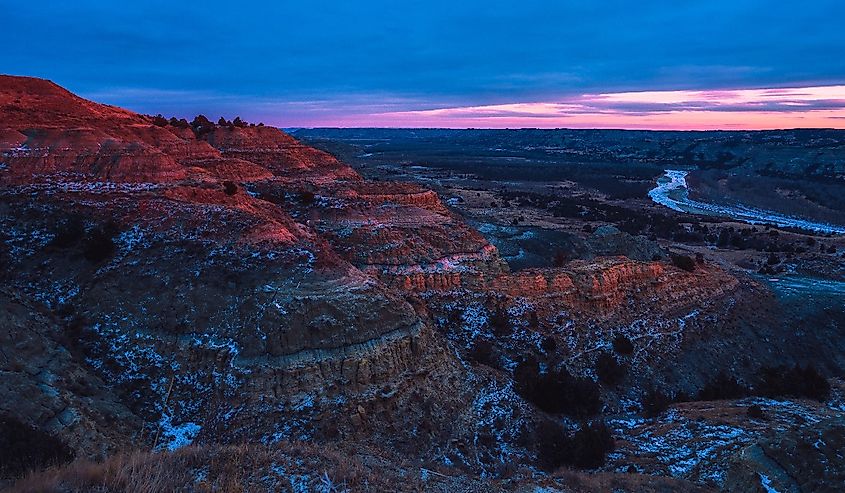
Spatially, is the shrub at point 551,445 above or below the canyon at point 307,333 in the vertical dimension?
below

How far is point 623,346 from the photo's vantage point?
25.3 metres

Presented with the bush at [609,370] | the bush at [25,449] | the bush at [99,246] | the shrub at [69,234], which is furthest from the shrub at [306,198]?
the bush at [25,449]

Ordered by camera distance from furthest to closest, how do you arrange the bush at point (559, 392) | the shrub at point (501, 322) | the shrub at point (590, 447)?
the shrub at point (501, 322)
the bush at point (559, 392)
the shrub at point (590, 447)

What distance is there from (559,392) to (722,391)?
784 cm

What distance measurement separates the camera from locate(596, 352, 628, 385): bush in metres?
23.3

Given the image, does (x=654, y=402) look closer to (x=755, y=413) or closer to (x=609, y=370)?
(x=609, y=370)

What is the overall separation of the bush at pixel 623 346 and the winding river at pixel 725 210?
56.9m

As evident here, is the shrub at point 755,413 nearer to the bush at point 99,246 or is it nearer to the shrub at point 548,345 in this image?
the shrub at point 548,345

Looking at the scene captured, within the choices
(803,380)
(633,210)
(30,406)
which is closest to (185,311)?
(30,406)

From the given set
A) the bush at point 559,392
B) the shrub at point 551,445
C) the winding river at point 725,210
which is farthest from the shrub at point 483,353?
the winding river at point 725,210

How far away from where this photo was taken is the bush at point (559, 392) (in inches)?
780

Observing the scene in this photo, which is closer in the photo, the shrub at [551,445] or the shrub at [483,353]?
the shrub at [551,445]

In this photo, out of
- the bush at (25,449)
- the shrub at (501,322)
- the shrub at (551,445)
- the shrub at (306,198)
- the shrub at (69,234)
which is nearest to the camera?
the bush at (25,449)

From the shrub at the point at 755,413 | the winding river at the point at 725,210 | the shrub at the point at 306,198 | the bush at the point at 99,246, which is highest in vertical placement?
the shrub at the point at 306,198
